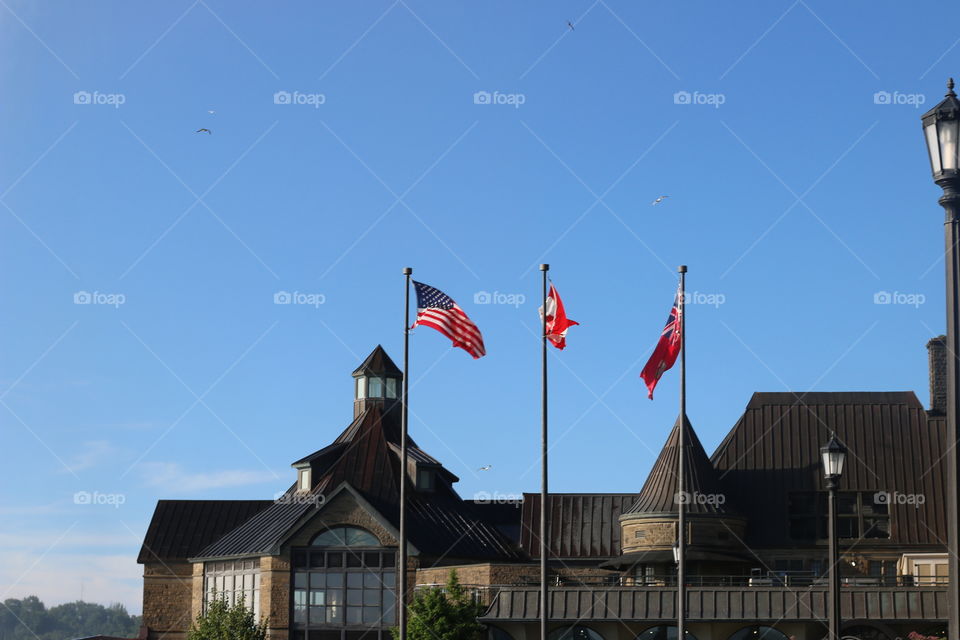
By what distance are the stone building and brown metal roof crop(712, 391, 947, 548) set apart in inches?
2.8

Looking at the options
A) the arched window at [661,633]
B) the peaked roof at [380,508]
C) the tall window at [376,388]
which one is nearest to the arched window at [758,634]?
the arched window at [661,633]

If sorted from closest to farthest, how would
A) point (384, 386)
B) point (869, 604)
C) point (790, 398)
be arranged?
point (869, 604) → point (790, 398) → point (384, 386)

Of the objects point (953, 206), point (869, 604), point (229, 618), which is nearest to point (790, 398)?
point (869, 604)

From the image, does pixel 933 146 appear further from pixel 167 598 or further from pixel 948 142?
pixel 167 598

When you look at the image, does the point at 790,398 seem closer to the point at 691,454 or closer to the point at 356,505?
the point at 691,454

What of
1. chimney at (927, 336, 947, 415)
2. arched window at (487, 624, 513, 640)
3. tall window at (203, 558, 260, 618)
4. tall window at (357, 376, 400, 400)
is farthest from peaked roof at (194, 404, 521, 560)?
chimney at (927, 336, 947, 415)

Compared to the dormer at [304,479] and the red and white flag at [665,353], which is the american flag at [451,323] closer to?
the red and white flag at [665,353]

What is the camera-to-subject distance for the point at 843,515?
56.7m

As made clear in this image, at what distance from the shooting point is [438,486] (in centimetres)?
6097

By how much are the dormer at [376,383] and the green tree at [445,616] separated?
18114mm

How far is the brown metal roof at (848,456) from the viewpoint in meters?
56.4

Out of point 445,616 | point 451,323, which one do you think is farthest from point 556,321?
point 445,616

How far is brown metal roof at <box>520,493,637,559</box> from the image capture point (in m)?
59.6

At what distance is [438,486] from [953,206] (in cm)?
4833
